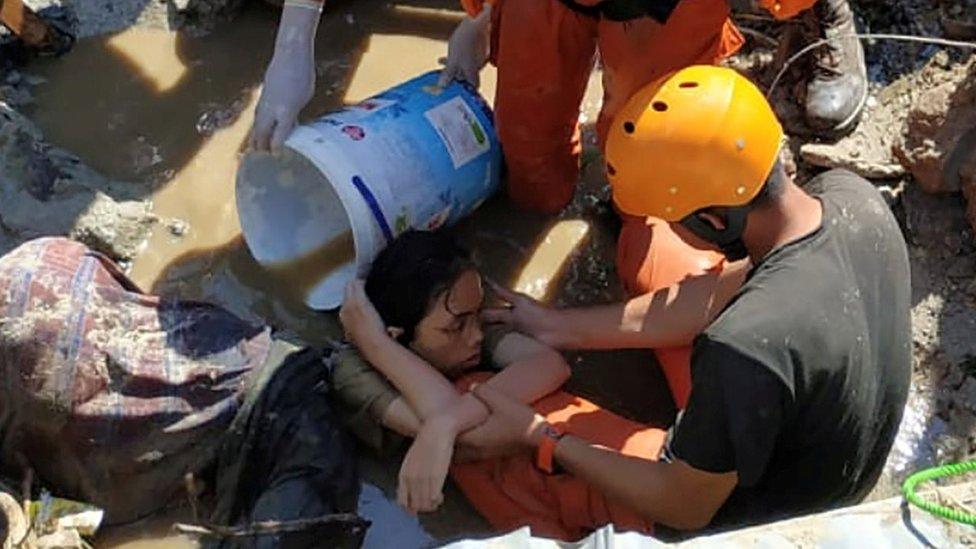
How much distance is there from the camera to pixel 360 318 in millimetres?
2986

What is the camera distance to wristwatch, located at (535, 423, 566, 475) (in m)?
2.82

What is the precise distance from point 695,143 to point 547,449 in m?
0.80

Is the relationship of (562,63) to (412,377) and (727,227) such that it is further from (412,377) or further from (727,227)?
(727,227)

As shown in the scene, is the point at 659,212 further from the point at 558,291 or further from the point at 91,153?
the point at 91,153

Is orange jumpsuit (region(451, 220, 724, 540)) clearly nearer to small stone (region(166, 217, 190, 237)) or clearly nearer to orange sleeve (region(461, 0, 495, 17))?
orange sleeve (region(461, 0, 495, 17))

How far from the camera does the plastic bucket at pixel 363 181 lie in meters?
3.05

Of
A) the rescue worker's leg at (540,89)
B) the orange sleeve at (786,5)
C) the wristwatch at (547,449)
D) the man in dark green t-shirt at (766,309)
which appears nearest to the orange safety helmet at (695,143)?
the man in dark green t-shirt at (766,309)

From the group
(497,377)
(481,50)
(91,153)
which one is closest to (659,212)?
(497,377)

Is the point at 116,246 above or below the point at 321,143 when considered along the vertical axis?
below

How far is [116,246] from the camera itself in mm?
3441

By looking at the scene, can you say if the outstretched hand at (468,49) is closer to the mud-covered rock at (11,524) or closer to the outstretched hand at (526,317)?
the outstretched hand at (526,317)

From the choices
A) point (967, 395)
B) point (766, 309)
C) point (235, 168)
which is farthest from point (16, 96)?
point (967, 395)

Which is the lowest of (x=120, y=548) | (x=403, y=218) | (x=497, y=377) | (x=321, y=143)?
(x=120, y=548)

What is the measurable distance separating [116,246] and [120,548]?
85cm
